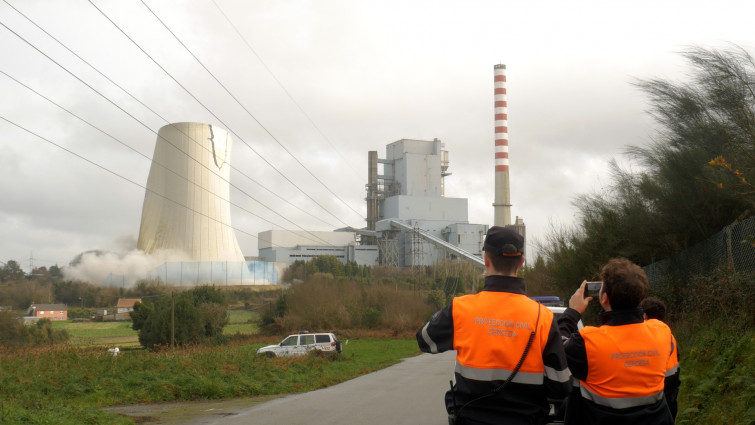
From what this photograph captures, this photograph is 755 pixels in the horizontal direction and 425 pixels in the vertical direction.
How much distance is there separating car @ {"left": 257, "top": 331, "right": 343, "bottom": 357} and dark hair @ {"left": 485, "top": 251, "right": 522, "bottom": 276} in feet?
75.8

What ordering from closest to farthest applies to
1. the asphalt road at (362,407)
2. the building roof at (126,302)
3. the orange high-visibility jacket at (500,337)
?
the orange high-visibility jacket at (500,337), the asphalt road at (362,407), the building roof at (126,302)

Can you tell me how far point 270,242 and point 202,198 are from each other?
36821 millimetres

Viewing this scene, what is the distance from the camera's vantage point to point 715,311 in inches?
379

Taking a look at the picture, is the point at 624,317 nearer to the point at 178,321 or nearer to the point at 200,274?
the point at 178,321

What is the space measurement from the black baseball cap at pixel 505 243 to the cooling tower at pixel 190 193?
157 feet

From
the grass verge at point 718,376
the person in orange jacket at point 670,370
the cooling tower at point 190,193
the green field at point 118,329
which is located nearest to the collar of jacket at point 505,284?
the person in orange jacket at point 670,370

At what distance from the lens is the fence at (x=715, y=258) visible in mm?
9344

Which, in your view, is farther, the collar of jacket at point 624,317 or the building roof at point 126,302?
the building roof at point 126,302

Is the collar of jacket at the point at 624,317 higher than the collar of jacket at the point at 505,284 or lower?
lower

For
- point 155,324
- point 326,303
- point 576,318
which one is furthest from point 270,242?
point 576,318

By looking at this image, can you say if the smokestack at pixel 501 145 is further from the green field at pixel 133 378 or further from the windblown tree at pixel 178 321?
the green field at pixel 133 378

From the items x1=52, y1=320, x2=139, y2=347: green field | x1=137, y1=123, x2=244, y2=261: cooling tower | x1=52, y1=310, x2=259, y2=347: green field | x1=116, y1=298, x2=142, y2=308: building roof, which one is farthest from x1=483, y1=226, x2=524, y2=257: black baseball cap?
x1=137, y1=123, x2=244, y2=261: cooling tower

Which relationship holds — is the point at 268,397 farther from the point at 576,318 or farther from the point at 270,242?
the point at 270,242

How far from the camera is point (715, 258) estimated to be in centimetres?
1086
